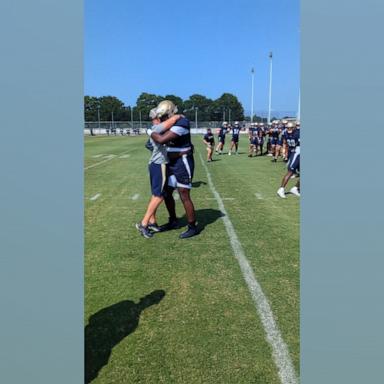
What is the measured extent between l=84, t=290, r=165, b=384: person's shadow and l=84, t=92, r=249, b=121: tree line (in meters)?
50.6

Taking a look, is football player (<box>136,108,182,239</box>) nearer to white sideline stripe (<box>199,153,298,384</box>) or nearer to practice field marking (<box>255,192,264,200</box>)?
white sideline stripe (<box>199,153,298,384</box>)

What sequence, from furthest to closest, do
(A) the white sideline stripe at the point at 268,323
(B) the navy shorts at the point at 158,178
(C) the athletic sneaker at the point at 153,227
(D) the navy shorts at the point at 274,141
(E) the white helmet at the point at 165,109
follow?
1. (D) the navy shorts at the point at 274,141
2. (C) the athletic sneaker at the point at 153,227
3. (B) the navy shorts at the point at 158,178
4. (E) the white helmet at the point at 165,109
5. (A) the white sideline stripe at the point at 268,323

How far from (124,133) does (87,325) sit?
6811 centimetres

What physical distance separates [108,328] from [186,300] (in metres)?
0.86

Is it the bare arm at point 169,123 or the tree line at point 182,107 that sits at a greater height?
the tree line at point 182,107

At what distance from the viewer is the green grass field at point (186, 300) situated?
9.70 feet

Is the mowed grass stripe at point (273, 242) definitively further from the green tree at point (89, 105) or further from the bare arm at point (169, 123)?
the green tree at point (89, 105)

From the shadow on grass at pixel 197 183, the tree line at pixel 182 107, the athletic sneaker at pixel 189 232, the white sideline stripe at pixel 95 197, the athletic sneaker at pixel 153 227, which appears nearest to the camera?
the athletic sneaker at pixel 189 232

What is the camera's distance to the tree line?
5914cm

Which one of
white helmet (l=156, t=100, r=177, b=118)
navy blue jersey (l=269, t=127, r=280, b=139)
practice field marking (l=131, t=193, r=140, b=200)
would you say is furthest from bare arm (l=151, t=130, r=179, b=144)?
navy blue jersey (l=269, t=127, r=280, b=139)

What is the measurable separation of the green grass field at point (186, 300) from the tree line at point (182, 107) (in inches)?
1896

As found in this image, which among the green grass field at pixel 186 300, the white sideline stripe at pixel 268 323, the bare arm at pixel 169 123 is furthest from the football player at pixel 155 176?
the white sideline stripe at pixel 268 323

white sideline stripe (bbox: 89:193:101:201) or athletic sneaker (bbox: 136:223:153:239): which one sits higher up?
athletic sneaker (bbox: 136:223:153:239)

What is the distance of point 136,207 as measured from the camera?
9008mm
